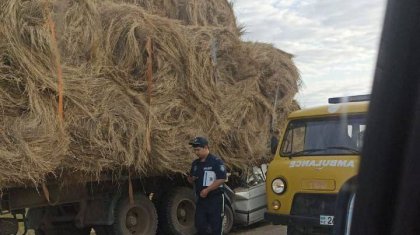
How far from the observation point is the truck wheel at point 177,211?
9344 mm

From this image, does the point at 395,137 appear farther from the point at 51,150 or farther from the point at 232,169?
the point at 232,169

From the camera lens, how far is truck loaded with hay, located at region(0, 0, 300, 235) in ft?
21.5

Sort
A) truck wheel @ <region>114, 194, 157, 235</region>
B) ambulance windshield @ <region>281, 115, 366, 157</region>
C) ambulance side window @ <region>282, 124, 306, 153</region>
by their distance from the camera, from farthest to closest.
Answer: truck wheel @ <region>114, 194, 157, 235</region> → ambulance side window @ <region>282, 124, 306, 153</region> → ambulance windshield @ <region>281, 115, 366, 157</region>

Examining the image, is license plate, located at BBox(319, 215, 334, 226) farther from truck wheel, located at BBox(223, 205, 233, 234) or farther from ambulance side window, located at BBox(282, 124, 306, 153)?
truck wheel, located at BBox(223, 205, 233, 234)

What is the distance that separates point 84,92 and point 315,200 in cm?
320

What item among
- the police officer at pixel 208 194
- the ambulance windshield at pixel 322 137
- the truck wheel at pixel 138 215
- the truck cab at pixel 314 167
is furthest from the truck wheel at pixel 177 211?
the ambulance windshield at pixel 322 137

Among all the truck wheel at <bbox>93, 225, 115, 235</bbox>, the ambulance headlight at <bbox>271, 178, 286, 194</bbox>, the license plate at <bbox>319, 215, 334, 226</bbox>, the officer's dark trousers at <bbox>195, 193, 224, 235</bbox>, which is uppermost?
the ambulance headlight at <bbox>271, 178, 286, 194</bbox>

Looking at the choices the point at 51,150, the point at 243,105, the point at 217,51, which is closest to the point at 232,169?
the point at 243,105

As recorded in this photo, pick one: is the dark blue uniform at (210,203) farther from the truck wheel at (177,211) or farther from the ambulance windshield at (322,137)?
the truck wheel at (177,211)

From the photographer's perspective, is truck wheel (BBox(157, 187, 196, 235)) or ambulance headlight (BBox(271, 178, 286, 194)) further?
truck wheel (BBox(157, 187, 196, 235))

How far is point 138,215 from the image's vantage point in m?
8.91

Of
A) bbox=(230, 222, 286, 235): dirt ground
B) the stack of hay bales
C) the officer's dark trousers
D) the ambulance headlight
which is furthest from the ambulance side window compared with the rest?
bbox=(230, 222, 286, 235): dirt ground

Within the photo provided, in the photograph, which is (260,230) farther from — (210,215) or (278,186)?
(210,215)

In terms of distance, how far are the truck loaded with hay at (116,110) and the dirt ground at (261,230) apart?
3.04 feet
